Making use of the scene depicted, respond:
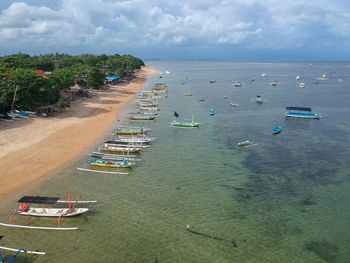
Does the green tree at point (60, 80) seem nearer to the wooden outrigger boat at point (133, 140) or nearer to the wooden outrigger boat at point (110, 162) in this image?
the wooden outrigger boat at point (133, 140)

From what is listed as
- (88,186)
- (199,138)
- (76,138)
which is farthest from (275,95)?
(88,186)

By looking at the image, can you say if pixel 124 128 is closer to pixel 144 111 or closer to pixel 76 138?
pixel 76 138

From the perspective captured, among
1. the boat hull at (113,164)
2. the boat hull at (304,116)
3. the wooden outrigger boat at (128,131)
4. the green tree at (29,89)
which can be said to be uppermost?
the green tree at (29,89)

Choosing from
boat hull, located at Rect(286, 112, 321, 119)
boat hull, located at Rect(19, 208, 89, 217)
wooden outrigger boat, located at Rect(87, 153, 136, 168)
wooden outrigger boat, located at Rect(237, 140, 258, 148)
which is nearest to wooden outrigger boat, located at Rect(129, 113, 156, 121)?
wooden outrigger boat, located at Rect(87, 153, 136, 168)

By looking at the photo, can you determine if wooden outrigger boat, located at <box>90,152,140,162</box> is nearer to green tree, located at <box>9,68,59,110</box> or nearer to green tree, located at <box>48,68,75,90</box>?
green tree, located at <box>9,68,59,110</box>

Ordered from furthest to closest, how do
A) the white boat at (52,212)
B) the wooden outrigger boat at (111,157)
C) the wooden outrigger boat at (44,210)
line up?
the wooden outrigger boat at (111,157) → the white boat at (52,212) → the wooden outrigger boat at (44,210)

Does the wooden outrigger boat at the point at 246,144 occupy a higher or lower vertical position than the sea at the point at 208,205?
higher

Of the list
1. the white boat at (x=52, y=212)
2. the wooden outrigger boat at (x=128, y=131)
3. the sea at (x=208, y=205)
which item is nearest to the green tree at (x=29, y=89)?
the wooden outrigger boat at (x=128, y=131)

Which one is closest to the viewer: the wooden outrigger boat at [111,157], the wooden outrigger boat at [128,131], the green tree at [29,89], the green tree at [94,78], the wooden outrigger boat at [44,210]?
the wooden outrigger boat at [44,210]
